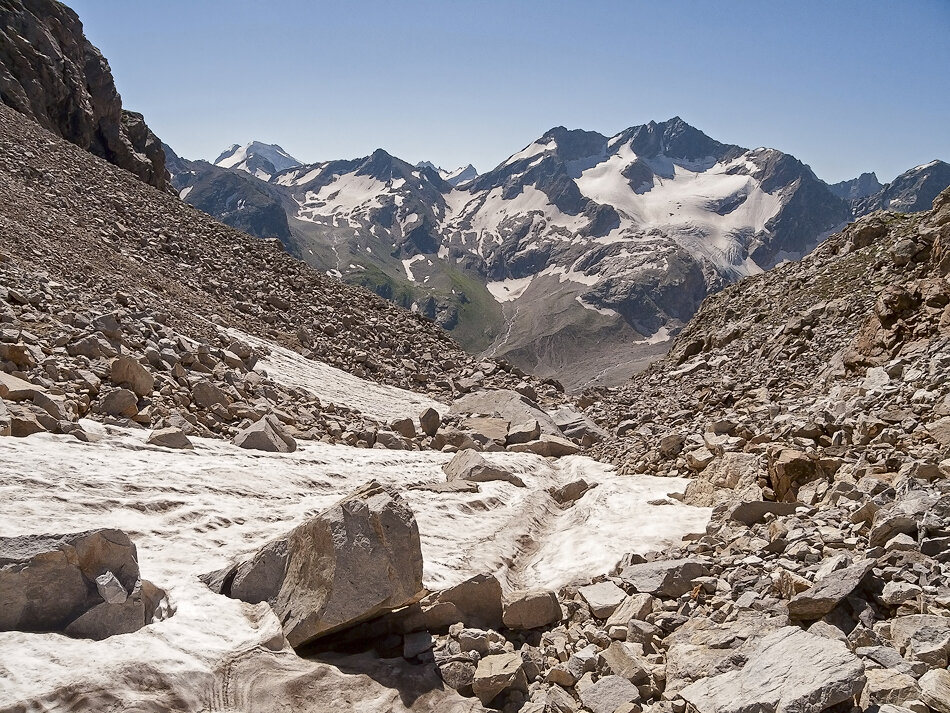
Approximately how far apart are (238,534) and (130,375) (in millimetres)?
7512

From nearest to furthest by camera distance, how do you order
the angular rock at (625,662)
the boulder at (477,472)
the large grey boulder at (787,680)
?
the large grey boulder at (787,680), the angular rock at (625,662), the boulder at (477,472)

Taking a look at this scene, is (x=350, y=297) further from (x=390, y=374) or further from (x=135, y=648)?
(x=135, y=648)

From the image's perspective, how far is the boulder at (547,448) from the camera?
23362mm

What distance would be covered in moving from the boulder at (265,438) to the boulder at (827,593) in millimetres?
11669

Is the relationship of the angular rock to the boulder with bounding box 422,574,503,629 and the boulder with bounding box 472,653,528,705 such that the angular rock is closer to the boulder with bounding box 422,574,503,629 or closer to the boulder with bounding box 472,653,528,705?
the boulder with bounding box 472,653,528,705

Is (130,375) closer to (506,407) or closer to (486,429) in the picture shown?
(486,429)

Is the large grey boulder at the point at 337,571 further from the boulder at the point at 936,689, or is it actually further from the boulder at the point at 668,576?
the boulder at the point at 936,689

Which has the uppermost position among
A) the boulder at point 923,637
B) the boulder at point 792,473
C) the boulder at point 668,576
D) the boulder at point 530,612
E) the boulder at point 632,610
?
the boulder at point 792,473

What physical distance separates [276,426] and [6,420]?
6.31 metres

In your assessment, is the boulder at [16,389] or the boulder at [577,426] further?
the boulder at [577,426]

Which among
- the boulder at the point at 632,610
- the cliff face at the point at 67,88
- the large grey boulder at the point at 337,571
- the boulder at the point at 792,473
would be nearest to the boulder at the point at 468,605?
Result: the large grey boulder at the point at 337,571

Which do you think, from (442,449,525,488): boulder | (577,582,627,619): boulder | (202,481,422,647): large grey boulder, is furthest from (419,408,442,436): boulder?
(202,481,422,647): large grey boulder

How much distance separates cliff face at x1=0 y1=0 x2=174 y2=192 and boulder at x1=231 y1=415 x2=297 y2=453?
41.7m

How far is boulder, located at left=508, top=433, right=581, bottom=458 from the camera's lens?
76.6 ft
